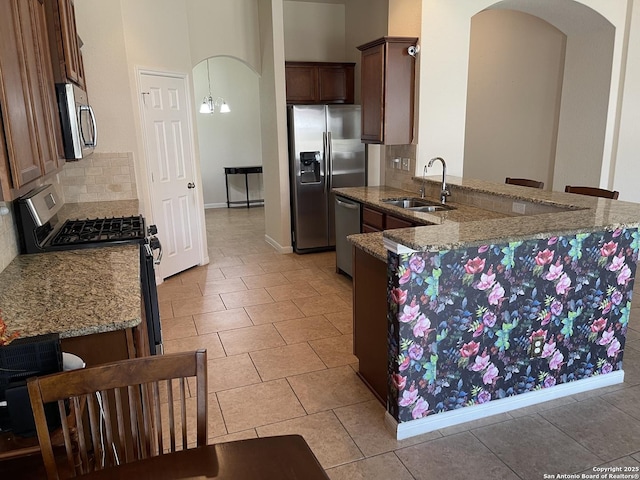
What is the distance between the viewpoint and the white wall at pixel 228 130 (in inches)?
352

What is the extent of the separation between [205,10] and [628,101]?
4.58 metres

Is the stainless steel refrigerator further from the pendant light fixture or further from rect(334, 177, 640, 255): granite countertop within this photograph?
the pendant light fixture

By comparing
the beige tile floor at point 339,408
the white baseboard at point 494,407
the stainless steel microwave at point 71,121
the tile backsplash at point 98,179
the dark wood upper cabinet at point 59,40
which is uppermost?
the dark wood upper cabinet at point 59,40

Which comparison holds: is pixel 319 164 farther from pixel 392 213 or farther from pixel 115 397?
pixel 115 397

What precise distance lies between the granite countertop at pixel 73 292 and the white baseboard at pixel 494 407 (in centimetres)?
143

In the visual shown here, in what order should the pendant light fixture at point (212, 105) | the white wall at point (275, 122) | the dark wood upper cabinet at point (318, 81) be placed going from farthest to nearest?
the pendant light fixture at point (212, 105) < the dark wood upper cabinet at point (318, 81) < the white wall at point (275, 122)

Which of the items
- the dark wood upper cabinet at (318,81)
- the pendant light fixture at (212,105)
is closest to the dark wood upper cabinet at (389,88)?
the dark wood upper cabinet at (318,81)

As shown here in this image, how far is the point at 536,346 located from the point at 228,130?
305 inches

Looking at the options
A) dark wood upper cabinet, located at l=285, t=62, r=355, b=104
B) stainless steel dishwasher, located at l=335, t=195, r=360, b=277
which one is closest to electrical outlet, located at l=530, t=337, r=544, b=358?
stainless steel dishwasher, located at l=335, t=195, r=360, b=277

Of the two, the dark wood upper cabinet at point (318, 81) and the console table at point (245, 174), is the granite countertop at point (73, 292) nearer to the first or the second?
the dark wood upper cabinet at point (318, 81)

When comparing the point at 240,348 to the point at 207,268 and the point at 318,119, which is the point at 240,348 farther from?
the point at 318,119

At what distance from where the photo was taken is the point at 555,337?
257 cm

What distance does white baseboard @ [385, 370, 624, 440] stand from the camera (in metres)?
2.41

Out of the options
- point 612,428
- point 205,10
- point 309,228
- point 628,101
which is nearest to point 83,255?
point 612,428
